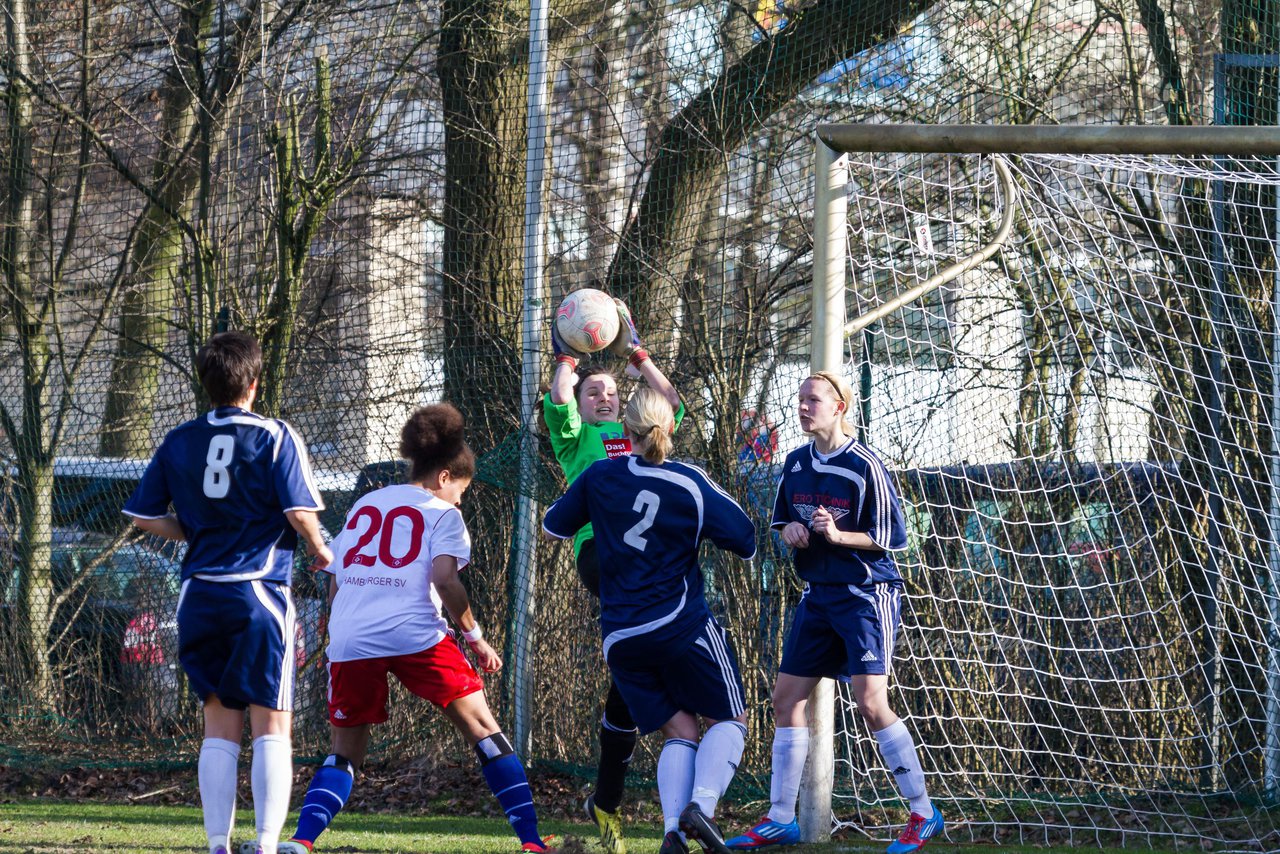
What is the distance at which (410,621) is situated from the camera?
14.9 ft

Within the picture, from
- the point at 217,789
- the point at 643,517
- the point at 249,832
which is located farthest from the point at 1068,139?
the point at 249,832

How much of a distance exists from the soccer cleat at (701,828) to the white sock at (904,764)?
37.6 inches

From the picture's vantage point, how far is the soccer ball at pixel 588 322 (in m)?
5.59

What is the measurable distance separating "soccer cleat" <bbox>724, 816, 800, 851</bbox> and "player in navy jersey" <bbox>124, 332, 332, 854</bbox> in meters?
1.81

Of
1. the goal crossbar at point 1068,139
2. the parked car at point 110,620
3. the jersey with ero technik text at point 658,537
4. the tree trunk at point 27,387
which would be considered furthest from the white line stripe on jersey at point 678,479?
the tree trunk at point 27,387

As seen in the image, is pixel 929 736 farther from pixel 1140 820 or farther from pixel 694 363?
pixel 694 363

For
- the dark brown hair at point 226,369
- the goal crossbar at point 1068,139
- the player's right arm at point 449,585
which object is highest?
the goal crossbar at point 1068,139

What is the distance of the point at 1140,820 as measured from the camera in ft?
20.6

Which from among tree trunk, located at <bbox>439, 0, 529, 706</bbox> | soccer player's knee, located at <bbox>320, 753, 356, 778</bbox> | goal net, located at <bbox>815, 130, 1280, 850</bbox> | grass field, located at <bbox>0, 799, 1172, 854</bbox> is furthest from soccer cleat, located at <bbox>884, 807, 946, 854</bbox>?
tree trunk, located at <bbox>439, 0, 529, 706</bbox>

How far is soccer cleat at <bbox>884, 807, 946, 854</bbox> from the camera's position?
16.7 feet

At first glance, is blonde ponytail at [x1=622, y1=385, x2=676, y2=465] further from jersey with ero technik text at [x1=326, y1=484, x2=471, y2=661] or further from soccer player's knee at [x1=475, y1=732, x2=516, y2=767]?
soccer player's knee at [x1=475, y1=732, x2=516, y2=767]

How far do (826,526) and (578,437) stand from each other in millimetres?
1266

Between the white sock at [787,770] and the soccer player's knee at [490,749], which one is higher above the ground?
the soccer player's knee at [490,749]

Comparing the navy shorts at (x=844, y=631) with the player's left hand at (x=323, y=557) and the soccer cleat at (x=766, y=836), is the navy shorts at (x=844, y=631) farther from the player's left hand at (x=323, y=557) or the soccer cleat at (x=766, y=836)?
the player's left hand at (x=323, y=557)
